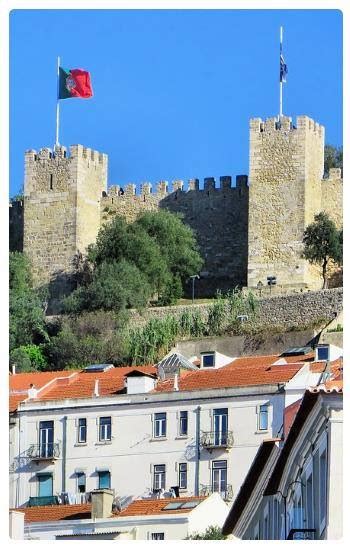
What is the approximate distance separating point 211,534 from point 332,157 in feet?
151

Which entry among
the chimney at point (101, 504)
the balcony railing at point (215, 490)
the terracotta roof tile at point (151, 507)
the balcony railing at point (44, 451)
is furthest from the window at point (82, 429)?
the terracotta roof tile at point (151, 507)

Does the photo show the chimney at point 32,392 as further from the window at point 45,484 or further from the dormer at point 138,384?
the window at point 45,484

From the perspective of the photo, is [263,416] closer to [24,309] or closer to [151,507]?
[151,507]

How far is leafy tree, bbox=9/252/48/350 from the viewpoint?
57031 millimetres

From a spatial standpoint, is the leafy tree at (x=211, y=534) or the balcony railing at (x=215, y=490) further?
the balcony railing at (x=215, y=490)

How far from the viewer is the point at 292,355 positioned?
47.5 m

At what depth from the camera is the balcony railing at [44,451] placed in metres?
38.7

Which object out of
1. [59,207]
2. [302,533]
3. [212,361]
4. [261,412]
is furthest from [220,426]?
[59,207]

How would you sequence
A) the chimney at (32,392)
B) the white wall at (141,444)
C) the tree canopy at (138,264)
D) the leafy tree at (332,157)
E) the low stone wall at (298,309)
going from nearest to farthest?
1. the white wall at (141,444)
2. the chimney at (32,392)
3. the low stone wall at (298,309)
4. the tree canopy at (138,264)
5. the leafy tree at (332,157)

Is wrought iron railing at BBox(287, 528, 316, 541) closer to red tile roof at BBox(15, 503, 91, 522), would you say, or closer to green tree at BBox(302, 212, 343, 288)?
red tile roof at BBox(15, 503, 91, 522)

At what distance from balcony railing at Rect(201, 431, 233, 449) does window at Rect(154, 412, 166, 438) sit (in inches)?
28.7

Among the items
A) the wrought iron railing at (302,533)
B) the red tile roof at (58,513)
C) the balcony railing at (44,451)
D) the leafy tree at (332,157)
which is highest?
the leafy tree at (332,157)

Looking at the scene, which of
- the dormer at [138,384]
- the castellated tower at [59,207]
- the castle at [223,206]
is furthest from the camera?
the castellated tower at [59,207]
